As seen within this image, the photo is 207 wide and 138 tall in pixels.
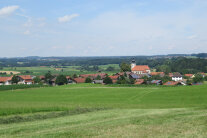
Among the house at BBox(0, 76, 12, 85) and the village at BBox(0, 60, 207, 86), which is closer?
the village at BBox(0, 60, 207, 86)

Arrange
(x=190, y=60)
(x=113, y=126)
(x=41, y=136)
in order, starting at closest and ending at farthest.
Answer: (x=41, y=136)
(x=113, y=126)
(x=190, y=60)

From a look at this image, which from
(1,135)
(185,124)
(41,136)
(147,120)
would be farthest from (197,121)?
(1,135)

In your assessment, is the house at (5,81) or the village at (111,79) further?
the house at (5,81)

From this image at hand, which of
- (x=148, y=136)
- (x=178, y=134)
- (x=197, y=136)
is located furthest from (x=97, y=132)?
(x=197, y=136)

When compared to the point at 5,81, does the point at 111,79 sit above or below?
above

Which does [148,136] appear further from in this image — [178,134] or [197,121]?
[197,121]

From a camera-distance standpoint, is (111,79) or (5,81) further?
(5,81)

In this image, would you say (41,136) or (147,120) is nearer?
(41,136)

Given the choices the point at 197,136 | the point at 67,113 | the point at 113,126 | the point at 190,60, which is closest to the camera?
the point at 197,136

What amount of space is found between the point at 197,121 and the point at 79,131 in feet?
24.8

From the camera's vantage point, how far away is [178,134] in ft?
44.3

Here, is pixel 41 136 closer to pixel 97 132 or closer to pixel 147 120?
pixel 97 132

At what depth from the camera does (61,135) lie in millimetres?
13938

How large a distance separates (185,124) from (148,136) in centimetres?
362
